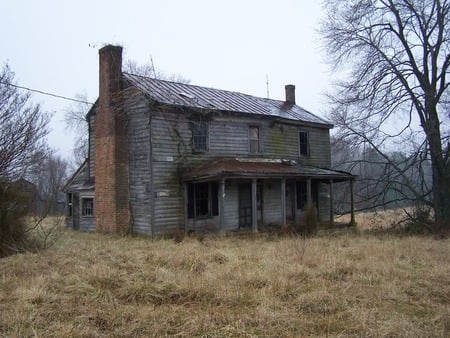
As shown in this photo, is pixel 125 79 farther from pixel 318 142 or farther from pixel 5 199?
pixel 318 142

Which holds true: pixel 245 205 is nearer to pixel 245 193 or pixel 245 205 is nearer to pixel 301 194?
pixel 245 193

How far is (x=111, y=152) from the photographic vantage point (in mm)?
19625

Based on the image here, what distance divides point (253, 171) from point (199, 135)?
3.10 meters

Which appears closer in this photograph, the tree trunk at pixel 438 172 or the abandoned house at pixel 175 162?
the abandoned house at pixel 175 162

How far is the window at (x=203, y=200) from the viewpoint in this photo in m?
19.7

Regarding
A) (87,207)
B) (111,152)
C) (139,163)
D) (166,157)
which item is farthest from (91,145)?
(166,157)

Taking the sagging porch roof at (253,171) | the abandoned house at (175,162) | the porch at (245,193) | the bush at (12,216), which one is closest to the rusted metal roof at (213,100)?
the abandoned house at (175,162)

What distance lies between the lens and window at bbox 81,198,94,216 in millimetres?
21719

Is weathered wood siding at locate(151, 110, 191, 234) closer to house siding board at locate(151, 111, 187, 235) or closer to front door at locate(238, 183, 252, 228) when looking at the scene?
house siding board at locate(151, 111, 187, 235)

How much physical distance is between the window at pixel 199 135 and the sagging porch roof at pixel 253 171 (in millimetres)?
776

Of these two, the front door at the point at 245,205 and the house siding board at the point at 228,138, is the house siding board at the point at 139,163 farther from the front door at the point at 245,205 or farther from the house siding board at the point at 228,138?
the front door at the point at 245,205

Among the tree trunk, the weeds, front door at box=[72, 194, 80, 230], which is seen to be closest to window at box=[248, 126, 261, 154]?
the tree trunk

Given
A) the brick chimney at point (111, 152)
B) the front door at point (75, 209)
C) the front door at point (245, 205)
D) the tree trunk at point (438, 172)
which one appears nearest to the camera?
the brick chimney at point (111, 152)

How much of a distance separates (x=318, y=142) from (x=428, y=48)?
314 inches
